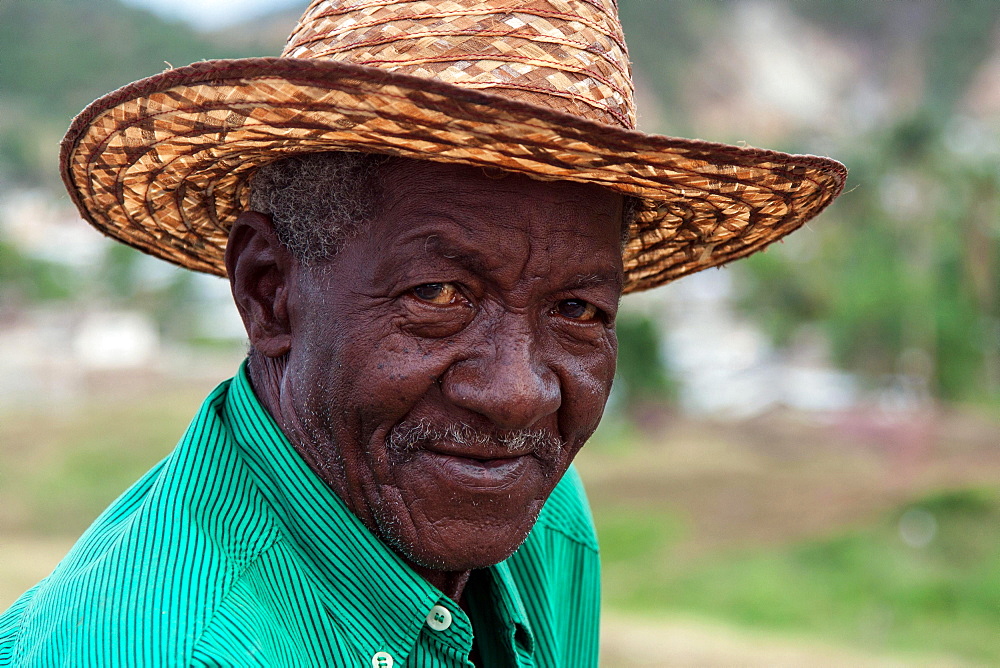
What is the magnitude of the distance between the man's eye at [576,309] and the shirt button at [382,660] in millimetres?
701

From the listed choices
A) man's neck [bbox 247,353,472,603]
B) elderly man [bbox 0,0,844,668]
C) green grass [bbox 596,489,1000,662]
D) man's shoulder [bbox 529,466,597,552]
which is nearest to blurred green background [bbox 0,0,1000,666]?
green grass [bbox 596,489,1000,662]

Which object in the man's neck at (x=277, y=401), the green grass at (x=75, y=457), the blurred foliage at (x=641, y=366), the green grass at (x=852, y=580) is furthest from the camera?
the blurred foliage at (x=641, y=366)

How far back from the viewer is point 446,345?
1.76 metres

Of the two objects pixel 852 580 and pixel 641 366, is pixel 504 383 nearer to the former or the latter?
pixel 852 580

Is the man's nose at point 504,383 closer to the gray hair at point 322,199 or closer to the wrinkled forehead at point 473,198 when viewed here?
the wrinkled forehead at point 473,198

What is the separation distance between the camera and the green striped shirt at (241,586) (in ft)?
5.02

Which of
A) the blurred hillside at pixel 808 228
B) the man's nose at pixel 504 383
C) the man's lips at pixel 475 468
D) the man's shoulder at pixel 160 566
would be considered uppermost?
the blurred hillside at pixel 808 228

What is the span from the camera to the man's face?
1735 mm

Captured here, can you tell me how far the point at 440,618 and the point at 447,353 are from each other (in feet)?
1.66

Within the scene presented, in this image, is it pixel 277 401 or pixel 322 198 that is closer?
pixel 322 198

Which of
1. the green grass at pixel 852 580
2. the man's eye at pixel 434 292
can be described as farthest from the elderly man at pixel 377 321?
the green grass at pixel 852 580

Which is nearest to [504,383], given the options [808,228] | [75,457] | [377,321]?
[377,321]

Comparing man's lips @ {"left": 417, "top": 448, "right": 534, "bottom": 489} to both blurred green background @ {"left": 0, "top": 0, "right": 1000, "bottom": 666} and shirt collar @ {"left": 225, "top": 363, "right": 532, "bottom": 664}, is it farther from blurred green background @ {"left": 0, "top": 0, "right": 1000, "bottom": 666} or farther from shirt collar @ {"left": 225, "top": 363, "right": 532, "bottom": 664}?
blurred green background @ {"left": 0, "top": 0, "right": 1000, "bottom": 666}

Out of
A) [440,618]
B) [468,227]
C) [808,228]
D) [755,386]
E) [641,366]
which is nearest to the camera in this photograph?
[468,227]
